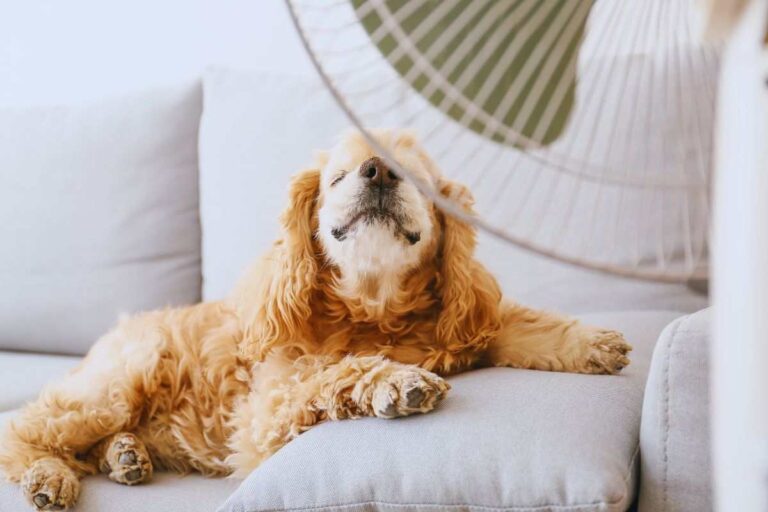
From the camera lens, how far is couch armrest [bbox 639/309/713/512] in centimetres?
98

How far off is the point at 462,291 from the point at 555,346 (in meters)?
0.18

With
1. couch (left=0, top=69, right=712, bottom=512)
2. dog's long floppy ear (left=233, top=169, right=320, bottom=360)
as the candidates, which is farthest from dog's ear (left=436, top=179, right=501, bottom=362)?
dog's long floppy ear (left=233, top=169, right=320, bottom=360)

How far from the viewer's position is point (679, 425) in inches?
39.2

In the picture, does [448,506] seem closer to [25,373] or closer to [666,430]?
[666,430]

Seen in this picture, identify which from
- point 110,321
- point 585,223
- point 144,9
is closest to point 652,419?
point 585,223

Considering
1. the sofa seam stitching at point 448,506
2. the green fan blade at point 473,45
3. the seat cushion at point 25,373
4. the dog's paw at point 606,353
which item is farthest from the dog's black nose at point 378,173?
the seat cushion at point 25,373

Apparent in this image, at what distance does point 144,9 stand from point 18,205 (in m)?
0.79

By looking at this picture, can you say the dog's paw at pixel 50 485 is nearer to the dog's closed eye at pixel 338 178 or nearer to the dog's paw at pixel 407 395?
the dog's paw at pixel 407 395

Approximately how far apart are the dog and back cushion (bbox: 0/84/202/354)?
556mm

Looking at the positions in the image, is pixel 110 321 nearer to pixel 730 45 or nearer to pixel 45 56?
pixel 45 56

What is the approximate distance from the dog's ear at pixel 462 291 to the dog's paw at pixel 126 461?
0.53m

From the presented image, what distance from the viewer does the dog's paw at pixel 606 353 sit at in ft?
4.40

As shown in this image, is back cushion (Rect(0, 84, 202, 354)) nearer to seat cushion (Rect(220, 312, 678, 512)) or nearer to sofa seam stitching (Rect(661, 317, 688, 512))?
seat cushion (Rect(220, 312, 678, 512))

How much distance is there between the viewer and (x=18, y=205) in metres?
2.31
